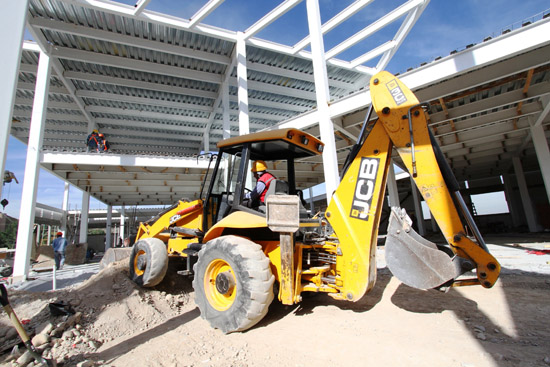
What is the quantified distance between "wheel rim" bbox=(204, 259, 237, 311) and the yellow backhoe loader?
0.01 metres

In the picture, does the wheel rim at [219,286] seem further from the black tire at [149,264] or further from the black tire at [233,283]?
the black tire at [149,264]

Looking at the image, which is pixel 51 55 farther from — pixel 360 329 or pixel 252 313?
pixel 360 329

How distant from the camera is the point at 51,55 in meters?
10.6

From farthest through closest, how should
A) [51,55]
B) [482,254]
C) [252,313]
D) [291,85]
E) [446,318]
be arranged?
1. [291,85]
2. [51,55]
3. [446,318]
4. [252,313]
5. [482,254]

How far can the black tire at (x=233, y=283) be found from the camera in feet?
10.2

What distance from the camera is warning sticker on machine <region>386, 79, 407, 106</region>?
3232 millimetres

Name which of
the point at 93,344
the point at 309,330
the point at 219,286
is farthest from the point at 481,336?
the point at 93,344

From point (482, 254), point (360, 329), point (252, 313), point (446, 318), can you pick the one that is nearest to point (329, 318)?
point (360, 329)

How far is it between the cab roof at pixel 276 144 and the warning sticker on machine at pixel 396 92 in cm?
111

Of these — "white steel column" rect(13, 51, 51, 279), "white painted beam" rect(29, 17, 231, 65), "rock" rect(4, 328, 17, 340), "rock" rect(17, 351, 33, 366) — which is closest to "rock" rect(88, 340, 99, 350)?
"rock" rect(17, 351, 33, 366)

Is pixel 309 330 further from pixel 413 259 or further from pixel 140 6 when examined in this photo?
pixel 140 6

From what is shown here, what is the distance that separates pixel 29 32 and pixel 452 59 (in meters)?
13.0

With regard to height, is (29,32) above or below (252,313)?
above

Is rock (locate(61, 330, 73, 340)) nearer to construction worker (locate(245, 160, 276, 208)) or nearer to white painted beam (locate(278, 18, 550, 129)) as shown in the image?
construction worker (locate(245, 160, 276, 208))
